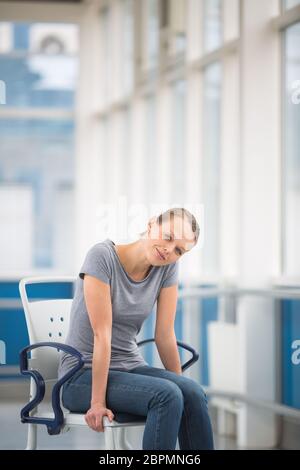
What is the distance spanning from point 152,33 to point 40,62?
1121mm

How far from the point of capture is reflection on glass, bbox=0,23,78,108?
559 centimetres

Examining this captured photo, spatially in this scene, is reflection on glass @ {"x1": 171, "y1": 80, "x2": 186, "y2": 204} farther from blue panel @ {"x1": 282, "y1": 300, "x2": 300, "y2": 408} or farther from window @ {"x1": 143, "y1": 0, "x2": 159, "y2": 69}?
blue panel @ {"x1": 282, "y1": 300, "x2": 300, "y2": 408}

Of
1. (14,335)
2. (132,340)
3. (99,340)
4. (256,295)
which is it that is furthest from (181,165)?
(99,340)

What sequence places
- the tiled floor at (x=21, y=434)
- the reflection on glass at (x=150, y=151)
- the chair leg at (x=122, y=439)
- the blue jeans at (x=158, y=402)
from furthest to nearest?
1. the reflection on glass at (x=150, y=151)
2. the chair leg at (x=122, y=439)
3. the tiled floor at (x=21, y=434)
4. the blue jeans at (x=158, y=402)

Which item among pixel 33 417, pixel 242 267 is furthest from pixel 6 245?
pixel 33 417

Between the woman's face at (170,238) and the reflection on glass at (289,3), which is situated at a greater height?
the reflection on glass at (289,3)

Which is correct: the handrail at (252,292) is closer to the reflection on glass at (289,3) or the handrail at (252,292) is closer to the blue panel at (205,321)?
the blue panel at (205,321)

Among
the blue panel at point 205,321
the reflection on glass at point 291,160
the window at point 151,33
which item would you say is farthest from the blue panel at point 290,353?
the window at point 151,33

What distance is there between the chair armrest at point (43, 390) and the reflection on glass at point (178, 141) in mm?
2450

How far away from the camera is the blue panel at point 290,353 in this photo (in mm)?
3395

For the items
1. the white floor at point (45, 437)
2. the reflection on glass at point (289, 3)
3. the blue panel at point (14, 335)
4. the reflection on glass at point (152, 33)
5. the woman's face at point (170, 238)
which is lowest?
the white floor at point (45, 437)

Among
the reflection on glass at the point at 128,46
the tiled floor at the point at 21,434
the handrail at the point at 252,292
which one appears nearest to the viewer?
the tiled floor at the point at 21,434

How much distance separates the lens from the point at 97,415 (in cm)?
199

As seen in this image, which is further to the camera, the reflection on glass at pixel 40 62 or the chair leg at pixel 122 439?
the reflection on glass at pixel 40 62
